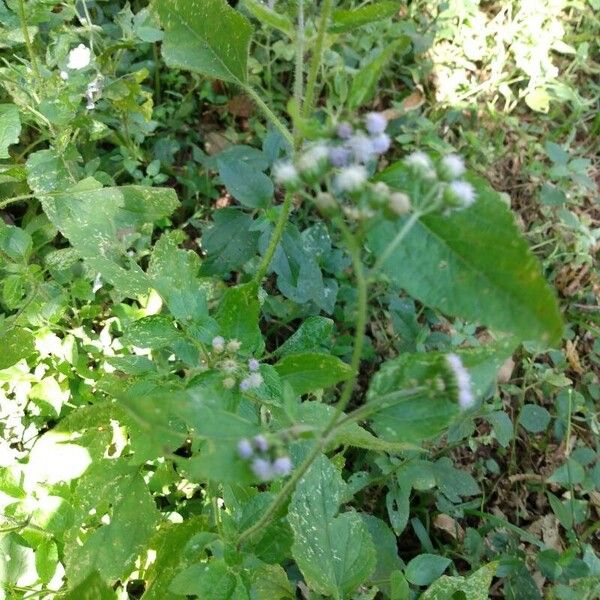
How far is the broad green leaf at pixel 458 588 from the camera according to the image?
1.66 meters

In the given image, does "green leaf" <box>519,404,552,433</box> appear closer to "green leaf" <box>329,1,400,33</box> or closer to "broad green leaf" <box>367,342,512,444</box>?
"broad green leaf" <box>367,342,512,444</box>

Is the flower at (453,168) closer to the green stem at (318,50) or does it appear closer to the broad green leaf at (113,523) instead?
the green stem at (318,50)

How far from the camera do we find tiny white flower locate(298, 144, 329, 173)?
1007 mm

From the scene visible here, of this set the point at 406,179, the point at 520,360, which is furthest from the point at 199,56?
the point at 520,360

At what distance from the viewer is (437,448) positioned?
7.70ft

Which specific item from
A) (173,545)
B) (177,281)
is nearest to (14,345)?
(177,281)

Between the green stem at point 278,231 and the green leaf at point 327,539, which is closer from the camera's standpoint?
the green stem at point 278,231

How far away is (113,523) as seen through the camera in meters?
1.66

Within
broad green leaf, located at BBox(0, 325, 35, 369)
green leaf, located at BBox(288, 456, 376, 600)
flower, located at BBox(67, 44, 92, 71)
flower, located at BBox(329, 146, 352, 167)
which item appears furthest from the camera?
flower, located at BBox(67, 44, 92, 71)

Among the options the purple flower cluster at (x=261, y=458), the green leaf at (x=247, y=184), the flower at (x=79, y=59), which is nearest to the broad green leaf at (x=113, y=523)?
the green leaf at (x=247, y=184)

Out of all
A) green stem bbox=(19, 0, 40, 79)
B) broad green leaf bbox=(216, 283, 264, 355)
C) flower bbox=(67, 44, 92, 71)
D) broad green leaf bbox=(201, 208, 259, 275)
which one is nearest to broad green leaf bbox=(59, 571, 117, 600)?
broad green leaf bbox=(216, 283, 264, 355)

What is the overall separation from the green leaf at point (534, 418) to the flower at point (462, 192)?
1567mm

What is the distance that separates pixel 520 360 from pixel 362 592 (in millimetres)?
1163

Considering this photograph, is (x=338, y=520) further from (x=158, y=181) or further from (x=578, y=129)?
(x=578, y=129)
